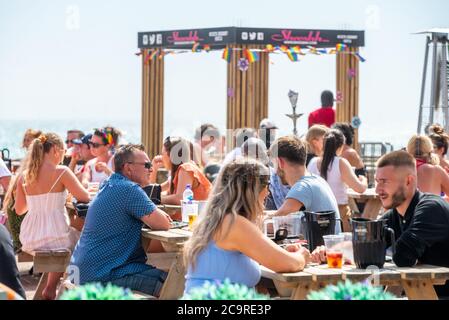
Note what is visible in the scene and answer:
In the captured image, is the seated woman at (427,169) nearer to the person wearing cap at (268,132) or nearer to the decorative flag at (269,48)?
the person wearing cap at (268,132)

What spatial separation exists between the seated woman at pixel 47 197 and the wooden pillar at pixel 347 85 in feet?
35.3

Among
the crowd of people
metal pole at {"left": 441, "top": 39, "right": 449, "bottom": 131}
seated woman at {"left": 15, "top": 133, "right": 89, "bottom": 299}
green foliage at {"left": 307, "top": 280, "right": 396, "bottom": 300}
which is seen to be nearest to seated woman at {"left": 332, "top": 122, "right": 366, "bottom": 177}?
the crowd of people

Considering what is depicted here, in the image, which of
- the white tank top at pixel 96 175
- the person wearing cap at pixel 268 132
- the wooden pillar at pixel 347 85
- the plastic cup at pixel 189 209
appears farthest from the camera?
the wooden pillar at pixel 347 85

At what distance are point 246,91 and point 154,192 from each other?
30.1 ft

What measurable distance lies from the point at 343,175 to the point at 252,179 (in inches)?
174

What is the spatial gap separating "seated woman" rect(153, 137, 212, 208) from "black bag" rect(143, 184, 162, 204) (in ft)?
0.23

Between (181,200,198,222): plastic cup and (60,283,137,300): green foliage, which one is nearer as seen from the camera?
(60,283,137,300): green foliage

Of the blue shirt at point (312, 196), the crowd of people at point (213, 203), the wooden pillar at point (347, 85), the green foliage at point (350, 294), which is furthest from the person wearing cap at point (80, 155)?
the wooden pillar at point (347, 85)

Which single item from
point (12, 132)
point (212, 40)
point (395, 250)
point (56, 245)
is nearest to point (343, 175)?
point (56, 245)

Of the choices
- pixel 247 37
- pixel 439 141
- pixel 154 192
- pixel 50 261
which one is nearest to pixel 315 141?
pixel 439 141

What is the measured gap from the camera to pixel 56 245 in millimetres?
6684

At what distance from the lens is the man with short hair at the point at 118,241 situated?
5070 millimetres

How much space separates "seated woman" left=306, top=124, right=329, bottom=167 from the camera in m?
8.70

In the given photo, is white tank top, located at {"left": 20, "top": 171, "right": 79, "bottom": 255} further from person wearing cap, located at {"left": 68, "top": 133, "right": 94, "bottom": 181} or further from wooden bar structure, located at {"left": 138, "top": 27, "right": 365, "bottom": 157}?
wooden bar structure, located at {"left": 138, "top": 27, "right": 365, "bottom": 157}
